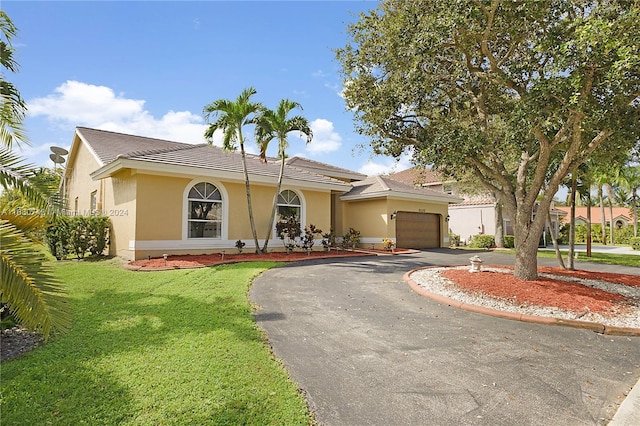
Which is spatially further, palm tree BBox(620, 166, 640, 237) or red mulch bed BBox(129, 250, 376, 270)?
palm tree BBox(620, 166, 640, 237)

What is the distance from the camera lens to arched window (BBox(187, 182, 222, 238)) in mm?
14016

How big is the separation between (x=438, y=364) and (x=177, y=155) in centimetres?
1321

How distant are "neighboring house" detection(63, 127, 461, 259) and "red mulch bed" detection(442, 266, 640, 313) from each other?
918 cm

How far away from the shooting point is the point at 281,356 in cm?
448

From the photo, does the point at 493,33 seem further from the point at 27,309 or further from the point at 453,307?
the point at 27,309

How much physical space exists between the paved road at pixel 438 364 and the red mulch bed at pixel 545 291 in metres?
1.20

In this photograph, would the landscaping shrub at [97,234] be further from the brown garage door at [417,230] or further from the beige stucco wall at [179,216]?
the brown garage door at [417,230]

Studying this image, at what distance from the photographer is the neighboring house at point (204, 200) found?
12.9 m

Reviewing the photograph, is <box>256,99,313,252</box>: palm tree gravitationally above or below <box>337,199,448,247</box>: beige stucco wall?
above

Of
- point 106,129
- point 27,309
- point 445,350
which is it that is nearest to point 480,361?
point 445,350

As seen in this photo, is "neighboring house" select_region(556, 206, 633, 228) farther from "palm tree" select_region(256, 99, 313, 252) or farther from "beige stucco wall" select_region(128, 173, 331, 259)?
"beige stucco wall" select_region(128, 173, 331, 259)

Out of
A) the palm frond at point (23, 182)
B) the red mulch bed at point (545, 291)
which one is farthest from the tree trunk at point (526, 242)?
the palm frond at point (23, 182)

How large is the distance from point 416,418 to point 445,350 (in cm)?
185

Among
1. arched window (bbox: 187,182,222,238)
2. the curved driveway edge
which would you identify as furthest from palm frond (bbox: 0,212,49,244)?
arched window (bbox: 187,182,222,238)
